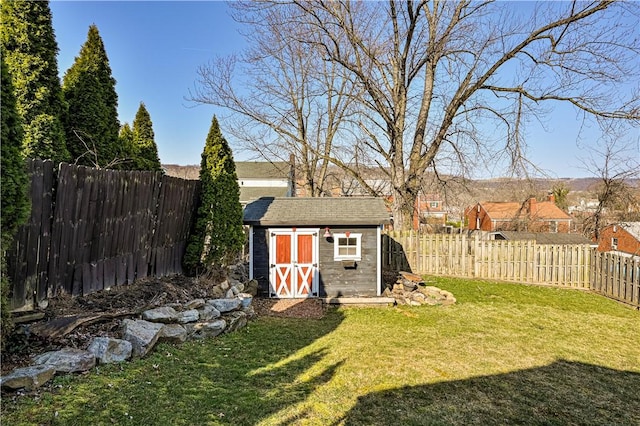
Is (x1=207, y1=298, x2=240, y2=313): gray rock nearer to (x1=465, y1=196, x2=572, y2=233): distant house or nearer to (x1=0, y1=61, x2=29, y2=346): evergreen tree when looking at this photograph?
(x1=0, y1=61, x2=29, y2=346): evergreen tree

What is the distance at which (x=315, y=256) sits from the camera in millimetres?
9781

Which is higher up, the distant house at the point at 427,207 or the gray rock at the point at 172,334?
the distant house at the point at 427,207

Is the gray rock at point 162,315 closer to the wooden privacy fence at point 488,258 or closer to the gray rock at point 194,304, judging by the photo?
the gray rock at point 194,304

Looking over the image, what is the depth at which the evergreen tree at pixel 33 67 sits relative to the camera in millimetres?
7300

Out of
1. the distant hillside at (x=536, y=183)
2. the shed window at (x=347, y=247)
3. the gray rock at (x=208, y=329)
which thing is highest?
the distant hillside at (x=536, y=183)

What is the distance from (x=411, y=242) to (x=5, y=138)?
39.6 feet

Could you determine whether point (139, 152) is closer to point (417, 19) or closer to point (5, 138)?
point (5, 138)

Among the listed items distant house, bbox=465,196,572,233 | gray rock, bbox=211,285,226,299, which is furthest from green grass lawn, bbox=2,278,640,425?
distant house, bbox=465,196,572,233

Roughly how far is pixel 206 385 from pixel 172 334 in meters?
1.37

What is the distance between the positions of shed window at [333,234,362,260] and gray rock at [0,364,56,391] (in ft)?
22.6

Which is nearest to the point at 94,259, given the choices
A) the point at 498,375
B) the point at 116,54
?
the point at 498,375

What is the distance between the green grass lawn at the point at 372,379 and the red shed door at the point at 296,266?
73.9 inches

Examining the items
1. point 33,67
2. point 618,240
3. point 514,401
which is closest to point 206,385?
point 514,401

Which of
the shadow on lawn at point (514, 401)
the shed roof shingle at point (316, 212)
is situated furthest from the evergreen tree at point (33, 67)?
the shadow on lawn at point (514, 401)
